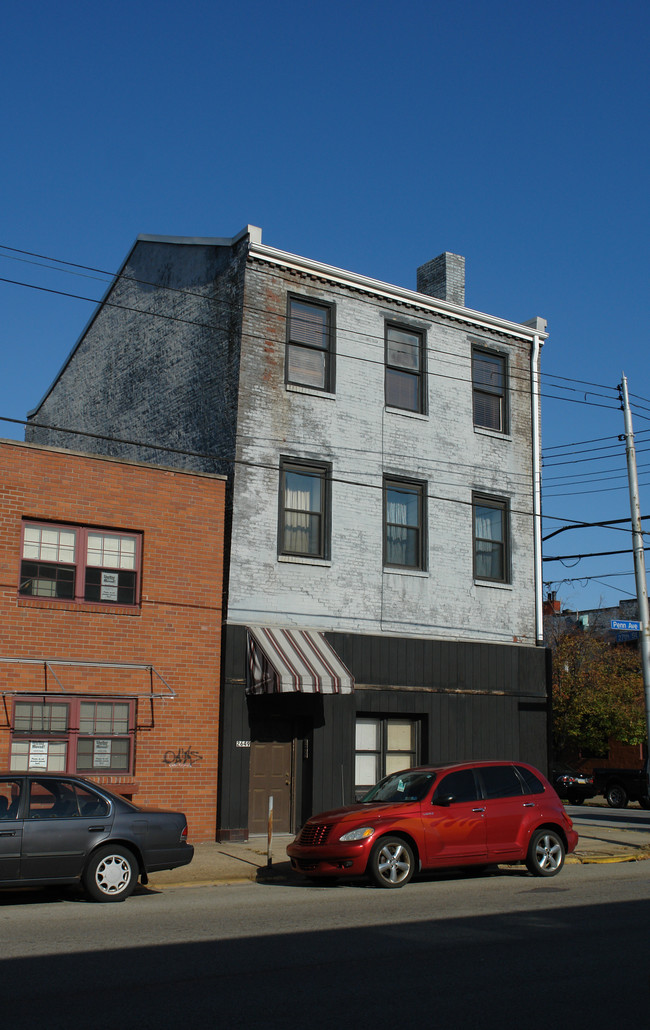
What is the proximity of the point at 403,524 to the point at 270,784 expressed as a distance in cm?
606

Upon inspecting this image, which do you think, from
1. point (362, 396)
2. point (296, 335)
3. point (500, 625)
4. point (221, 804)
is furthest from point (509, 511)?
point (221, 804)

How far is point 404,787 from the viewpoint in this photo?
14.2 meters

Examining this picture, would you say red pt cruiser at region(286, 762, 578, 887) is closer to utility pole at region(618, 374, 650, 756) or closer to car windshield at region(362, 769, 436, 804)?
car windshield at region(362, 769, 436, 804)

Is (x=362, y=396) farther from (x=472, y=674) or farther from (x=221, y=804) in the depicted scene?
(x=221, y=804)

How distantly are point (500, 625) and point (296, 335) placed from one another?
783 centimetres

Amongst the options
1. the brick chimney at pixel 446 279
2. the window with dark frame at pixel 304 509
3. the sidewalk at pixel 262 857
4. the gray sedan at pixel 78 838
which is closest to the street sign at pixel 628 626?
the sidewalk at pixel 262 857

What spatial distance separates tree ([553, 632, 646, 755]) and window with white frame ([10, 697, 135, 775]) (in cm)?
2482

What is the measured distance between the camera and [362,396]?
21.2m

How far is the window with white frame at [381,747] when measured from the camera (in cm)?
2006

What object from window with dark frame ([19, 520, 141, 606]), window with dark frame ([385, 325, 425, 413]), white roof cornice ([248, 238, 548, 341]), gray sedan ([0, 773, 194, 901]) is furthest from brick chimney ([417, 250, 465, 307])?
gray sedan ([0, 773, 194, 901])

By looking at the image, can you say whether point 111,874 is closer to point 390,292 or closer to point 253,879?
point 253,879

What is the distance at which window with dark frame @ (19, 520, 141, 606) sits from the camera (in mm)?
16859

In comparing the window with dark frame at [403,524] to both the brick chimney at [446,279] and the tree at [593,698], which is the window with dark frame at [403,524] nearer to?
the brick chimney at [446,279]

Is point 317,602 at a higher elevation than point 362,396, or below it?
below
